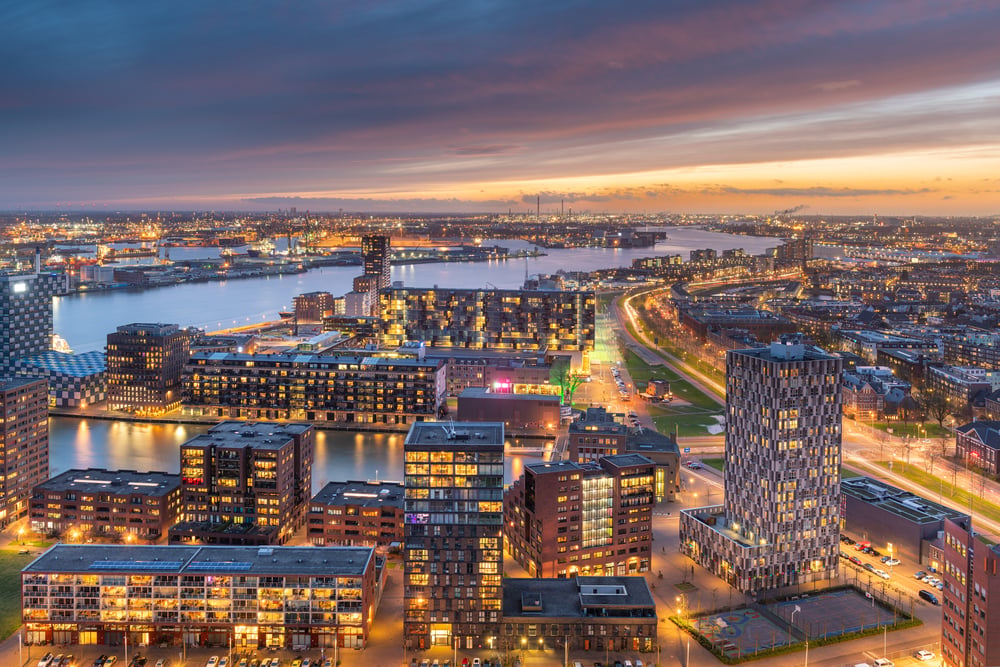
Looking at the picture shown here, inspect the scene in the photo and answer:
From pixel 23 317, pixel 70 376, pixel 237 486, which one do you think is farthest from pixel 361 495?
pixel 23 317

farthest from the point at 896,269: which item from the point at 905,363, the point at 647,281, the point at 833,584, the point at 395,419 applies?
the point at 833,584

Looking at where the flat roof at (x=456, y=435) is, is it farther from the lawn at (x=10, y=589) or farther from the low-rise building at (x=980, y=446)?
the low-rise building at (x=980, y=446)

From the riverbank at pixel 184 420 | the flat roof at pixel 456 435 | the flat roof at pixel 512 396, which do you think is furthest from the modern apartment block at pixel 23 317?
the flat roof at pixel 456 435

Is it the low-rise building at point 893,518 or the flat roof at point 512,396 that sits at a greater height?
the flat roof at point 512,396

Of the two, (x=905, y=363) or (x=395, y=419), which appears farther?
(x=905, y=363)

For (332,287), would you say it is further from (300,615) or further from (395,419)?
(300,615)

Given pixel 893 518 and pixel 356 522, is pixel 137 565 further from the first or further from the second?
pixel 893 518

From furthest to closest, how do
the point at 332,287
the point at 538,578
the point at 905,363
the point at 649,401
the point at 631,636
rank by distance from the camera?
the point at 332,287
the point at 905,363
the point at 649,401
the point at 538,578
the point at 631,636

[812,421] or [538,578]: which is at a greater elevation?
[812,421]
